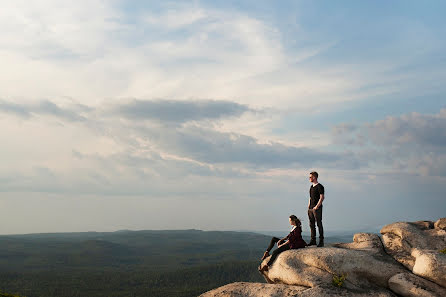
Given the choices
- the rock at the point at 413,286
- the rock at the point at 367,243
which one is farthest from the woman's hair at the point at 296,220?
the rock at the point at 413,286

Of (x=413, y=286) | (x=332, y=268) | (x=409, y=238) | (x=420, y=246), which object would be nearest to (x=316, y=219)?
(x=332, y=268)

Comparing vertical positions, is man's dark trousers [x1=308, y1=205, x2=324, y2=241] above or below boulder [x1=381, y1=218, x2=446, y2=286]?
above

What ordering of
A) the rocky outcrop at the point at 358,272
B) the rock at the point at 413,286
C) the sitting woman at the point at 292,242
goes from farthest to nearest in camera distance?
the sitting woman at the point at 292,242 → the rocky outcrop at the point at 358,272 → the rock at the point at 413,286

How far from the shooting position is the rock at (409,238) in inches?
1033

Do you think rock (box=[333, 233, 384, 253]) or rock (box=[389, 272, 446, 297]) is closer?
rock (box=[389, 272, 446, 297])

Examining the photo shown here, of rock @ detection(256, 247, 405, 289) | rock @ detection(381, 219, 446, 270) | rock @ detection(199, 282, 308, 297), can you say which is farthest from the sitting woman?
rock @ detection(381, 219, 446, 270)

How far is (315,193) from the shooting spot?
25.8 m

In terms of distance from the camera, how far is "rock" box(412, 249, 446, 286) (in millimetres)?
21031

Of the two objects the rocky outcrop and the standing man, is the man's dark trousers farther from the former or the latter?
the rocky outcrop

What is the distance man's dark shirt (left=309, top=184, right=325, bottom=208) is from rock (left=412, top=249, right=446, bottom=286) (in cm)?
692

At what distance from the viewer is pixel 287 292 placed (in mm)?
22031

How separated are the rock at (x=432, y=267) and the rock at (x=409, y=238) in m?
2.65

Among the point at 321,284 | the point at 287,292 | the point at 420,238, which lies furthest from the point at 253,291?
the point at 420,238

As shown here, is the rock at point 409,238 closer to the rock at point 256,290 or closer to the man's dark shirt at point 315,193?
the man's dark shirt at point 315,193
